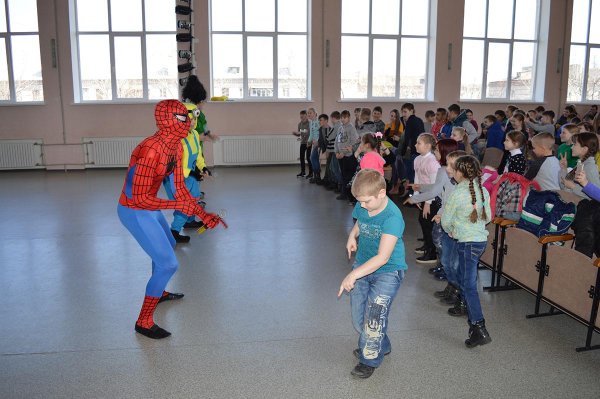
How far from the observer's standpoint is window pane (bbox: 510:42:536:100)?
46.4ft

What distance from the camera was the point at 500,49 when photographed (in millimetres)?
14023

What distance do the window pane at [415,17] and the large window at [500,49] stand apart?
1092mm

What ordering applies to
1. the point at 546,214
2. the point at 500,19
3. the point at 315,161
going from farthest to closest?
1. the point at 500,19
2. the point at 315,161
3. the point at 546,214

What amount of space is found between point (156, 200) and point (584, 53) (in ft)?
48.7

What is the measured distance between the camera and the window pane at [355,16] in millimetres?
12969

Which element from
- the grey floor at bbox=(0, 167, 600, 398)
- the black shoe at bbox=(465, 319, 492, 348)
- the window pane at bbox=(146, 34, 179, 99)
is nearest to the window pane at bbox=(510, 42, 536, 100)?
the window pane at bbox=(146, 34, 179, 99)

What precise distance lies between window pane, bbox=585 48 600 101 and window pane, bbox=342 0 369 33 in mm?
6729

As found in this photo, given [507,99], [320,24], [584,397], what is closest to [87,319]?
[584,397]

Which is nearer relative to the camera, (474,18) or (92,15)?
(92,15)

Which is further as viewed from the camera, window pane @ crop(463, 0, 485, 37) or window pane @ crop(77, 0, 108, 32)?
window pane @ crop(463, 0, 485, 37)

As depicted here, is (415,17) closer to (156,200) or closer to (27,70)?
(27,70)

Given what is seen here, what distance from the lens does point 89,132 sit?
1241 centimetres

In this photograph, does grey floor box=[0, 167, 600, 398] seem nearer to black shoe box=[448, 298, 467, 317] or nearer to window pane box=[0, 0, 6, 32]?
black shoe box=[448, 298, 467, 317]

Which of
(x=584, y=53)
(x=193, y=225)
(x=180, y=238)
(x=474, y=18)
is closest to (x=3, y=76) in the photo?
(x=193, y=225)
